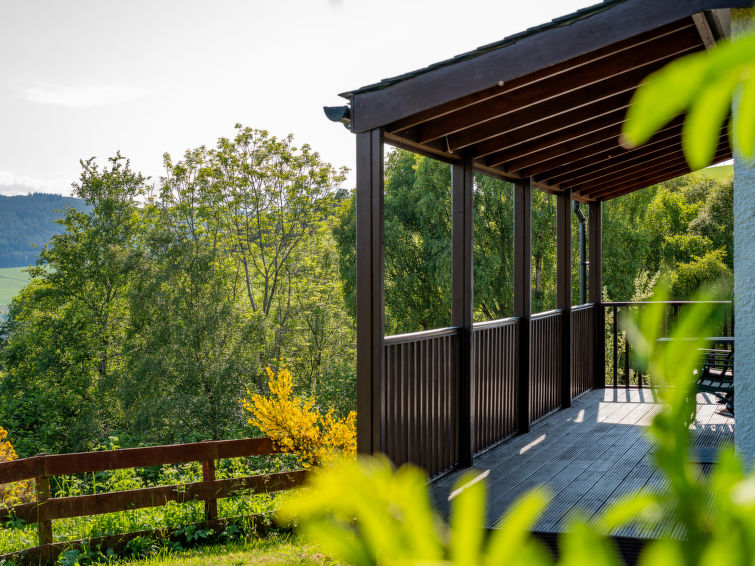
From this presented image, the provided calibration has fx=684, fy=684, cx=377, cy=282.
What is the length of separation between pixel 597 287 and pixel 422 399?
449 centimetres

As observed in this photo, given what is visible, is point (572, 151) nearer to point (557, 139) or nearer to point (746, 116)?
point (557, 139)

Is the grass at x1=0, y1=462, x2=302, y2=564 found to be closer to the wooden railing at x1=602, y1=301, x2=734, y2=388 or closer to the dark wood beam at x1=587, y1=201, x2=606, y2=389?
the wooden railing at x1=602, y1=301, x2=734, y2=388

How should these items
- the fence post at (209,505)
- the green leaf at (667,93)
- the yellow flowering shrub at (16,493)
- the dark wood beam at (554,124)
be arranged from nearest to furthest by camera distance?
the green leaf at (667,93) → the dark wood beam at (554,124) → the fence post at (209,505) → the yellow flowering shrub at (16,493)

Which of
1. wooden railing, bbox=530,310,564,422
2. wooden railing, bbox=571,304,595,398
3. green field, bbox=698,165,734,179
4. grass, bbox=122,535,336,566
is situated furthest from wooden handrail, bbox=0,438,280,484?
green field, bbox=698,165,734,179

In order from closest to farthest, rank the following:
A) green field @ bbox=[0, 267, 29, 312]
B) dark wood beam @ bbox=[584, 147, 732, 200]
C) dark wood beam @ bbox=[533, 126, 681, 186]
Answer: dark wood beam @ bbox=[533, 126, 681, 186], dark wood beam @ bbox=[584, 147, 732, 200], green field @ bbox=[0, 267, 29, 312]

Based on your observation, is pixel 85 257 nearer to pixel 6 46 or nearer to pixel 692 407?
pixel 6 46

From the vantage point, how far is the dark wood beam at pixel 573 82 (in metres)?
3.84

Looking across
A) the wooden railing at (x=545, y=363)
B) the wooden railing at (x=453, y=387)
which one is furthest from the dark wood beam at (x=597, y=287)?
the wooden railing at (x=545, y=363)

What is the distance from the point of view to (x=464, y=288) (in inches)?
195

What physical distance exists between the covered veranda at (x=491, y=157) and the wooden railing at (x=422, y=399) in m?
0.01

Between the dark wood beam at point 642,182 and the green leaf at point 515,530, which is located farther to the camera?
the dark wood beam at point 642,182

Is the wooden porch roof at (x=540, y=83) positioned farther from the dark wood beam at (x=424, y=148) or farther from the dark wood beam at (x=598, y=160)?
the dark wood beam at (x=598, y=160)

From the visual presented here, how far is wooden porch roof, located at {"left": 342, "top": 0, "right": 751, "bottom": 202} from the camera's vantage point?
11.4ft

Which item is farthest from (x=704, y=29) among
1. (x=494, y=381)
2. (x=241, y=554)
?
(x=241, y=554)
